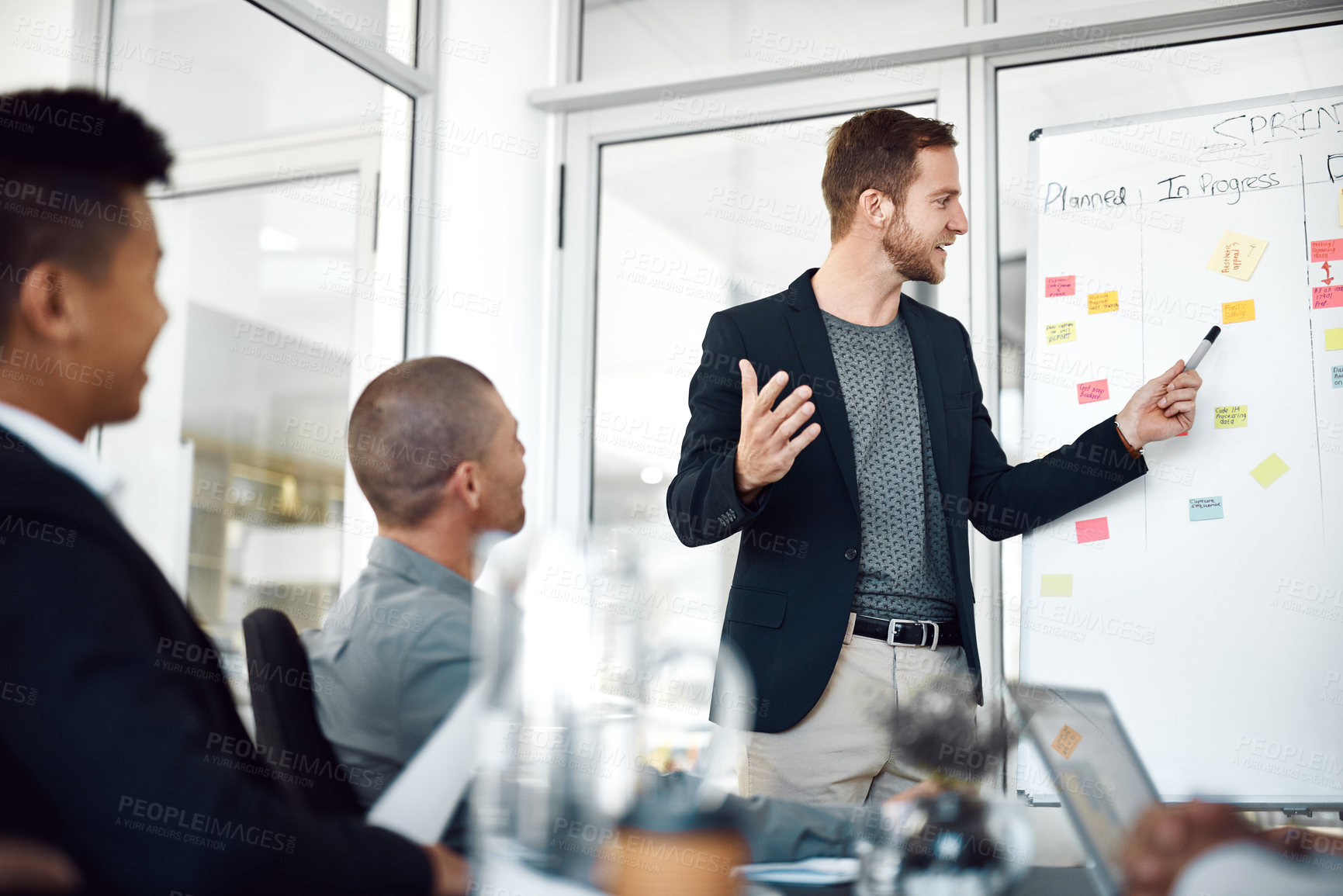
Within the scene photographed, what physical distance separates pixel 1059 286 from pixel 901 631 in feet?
3.55

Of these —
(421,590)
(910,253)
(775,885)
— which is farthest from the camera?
(910,253)

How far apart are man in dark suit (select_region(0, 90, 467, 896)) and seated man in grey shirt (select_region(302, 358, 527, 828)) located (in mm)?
189

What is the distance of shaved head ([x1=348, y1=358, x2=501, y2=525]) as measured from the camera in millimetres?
1173

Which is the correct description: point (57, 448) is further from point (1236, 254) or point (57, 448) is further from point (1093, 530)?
point (1236, 254)

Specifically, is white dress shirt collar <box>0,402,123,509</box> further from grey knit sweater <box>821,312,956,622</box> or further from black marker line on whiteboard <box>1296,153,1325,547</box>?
black marker line on whiteboard <box>1296,153,1325,547</box>

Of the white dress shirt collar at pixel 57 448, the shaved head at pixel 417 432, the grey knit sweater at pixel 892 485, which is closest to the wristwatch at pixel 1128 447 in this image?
the grey knit sweater at pixel 892 485

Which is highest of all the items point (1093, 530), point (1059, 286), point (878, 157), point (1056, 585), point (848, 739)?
point (878, 157)

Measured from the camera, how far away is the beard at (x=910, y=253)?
81.5 inches

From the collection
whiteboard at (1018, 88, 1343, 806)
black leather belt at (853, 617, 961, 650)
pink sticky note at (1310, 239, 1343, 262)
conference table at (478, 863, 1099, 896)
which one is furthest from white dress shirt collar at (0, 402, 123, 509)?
pink sticky note at (1310, 239, 1343, 262)

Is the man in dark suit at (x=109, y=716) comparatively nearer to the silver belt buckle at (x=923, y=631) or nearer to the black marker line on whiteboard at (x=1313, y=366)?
the silver belt buckle at (x=923, y=631)

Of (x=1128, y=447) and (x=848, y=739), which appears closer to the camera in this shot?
(x=848, y=739)

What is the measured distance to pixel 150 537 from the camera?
258 centimetres

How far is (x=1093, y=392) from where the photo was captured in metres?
2.38

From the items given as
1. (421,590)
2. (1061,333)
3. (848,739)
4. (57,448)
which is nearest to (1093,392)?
(1061,333)
